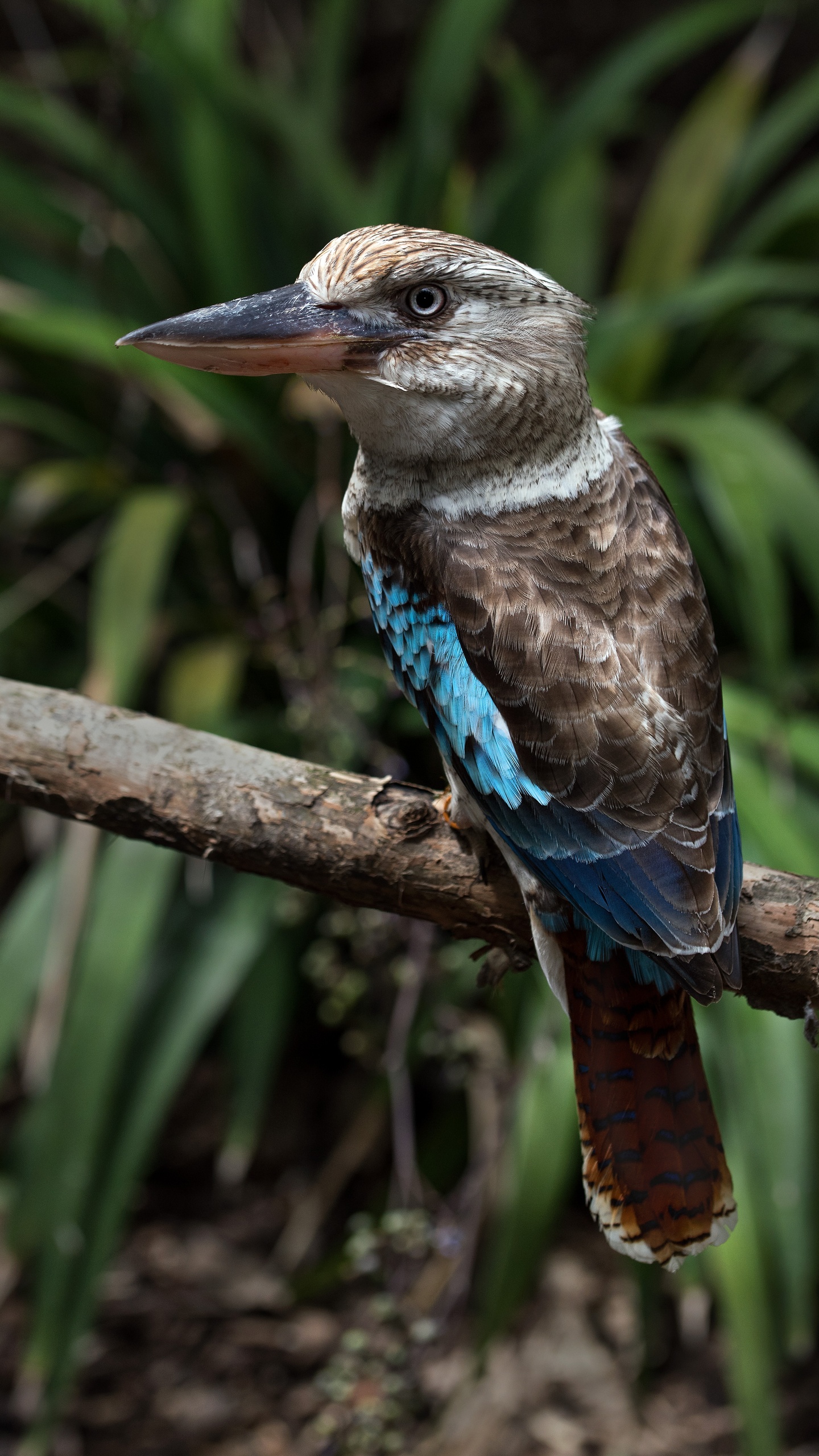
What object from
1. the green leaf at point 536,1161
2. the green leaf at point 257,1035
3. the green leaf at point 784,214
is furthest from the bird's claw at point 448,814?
the green leaf at point 784,214

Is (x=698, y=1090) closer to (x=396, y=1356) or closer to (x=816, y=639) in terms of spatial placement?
(x=396, y=1356)

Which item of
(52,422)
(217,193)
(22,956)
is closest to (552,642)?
(22,956)

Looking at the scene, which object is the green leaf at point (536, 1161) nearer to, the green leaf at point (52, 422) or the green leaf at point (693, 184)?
the green leaf at point (52, 422)

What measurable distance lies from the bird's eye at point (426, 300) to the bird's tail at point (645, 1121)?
71 cm

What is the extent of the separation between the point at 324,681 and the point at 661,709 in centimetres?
95

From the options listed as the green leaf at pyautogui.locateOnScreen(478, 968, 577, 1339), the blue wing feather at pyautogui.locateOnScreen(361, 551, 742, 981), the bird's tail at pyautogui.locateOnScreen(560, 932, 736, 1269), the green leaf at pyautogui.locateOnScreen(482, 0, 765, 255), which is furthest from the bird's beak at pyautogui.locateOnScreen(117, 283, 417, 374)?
the green leaf at pyautogui.locateOnScreen(482, 0, 765, 255)

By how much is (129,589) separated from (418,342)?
99cm

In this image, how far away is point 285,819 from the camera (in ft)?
4.18

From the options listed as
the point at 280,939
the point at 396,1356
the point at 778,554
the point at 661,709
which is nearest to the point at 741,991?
the point at 661,709

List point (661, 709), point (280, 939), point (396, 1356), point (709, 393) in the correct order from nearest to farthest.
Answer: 1. point (661, 709)
2. point (396, 1356)
3. point (280, 939)
4. point (709, 393)

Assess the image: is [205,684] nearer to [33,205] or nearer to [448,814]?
[448,814]

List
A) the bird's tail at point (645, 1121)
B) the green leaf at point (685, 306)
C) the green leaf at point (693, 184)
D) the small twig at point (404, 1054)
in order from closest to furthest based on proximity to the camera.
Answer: the bird's tail at point (645, 1121), the small twig at point (404, 1054), the green leaf at point (685, 306), the green leaf at point (693, 184)

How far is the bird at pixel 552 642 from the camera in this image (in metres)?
1.17

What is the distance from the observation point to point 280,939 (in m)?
2.21
